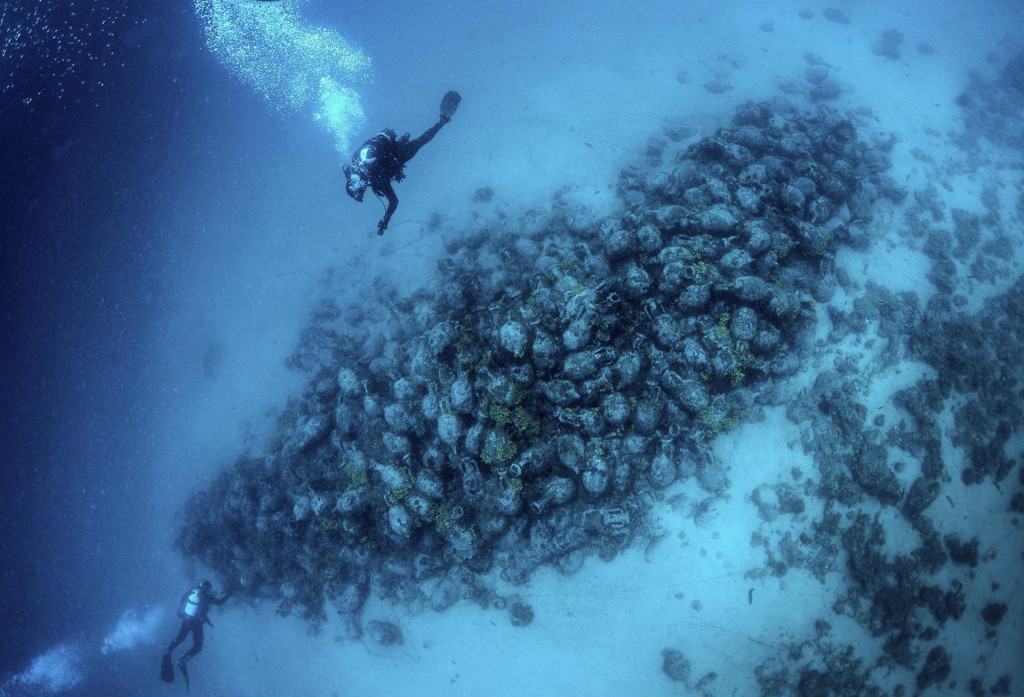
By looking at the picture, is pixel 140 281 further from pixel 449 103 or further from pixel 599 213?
pixel 599 213

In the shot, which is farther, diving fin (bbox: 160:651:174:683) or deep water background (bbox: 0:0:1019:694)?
deep water background (bbox: 0:0:1019:694)

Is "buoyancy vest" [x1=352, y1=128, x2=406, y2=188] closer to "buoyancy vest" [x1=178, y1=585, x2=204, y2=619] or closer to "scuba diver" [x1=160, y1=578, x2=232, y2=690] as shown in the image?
"scuba diver" [x1=160, y1=578, x2=232, y2=690]

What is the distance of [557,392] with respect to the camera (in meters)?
8.23

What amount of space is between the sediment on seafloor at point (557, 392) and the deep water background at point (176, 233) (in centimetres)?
450

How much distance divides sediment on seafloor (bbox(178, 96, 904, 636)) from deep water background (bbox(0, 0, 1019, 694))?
450 cm

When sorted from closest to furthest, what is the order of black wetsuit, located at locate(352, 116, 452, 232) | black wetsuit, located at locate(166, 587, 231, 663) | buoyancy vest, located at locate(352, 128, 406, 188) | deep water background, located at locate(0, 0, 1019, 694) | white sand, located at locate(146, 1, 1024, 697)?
white sand, located at locate(146, 1, 1024, 697)
buoyancy vest, located at locate(352, 128, 406, 188)
black wetsuit, located at locate(352, 116, 452, 232)
black wetsuit, located at locate(166, 587, 231, 663)
deep water background, located at locate(0, 0, 1019, 694)

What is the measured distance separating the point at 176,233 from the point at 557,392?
2494 cm

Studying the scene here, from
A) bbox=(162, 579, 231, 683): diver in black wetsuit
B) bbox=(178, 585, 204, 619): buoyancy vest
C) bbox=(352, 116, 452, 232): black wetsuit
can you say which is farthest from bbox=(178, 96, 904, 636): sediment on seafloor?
bbox=(352, 116, 452, 232): black wetsuit

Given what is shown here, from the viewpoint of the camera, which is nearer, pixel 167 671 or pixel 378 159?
pixel 378 159

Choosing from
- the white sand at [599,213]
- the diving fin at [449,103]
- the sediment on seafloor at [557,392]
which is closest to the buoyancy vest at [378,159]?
the diving fin at [449,103]

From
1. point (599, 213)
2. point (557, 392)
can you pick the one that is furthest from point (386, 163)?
point (557, 392)

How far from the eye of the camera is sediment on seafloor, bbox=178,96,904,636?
8227mm

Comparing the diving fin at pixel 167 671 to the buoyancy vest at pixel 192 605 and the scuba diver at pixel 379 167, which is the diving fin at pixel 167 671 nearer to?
the buoyancy vest at pixel 192 605

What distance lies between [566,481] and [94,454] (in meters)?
23.8
